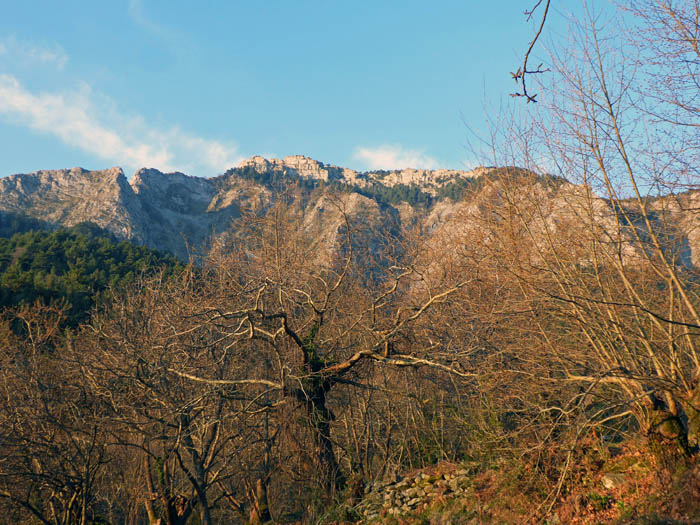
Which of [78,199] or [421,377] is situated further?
[78,199]

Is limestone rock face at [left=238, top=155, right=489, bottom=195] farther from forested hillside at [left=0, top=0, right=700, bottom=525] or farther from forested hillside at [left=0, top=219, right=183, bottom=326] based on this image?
forested hillside at [left=0, top=0, right=700, bottom=525]

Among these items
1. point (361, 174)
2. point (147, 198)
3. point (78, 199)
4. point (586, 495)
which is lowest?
point (586, 495)

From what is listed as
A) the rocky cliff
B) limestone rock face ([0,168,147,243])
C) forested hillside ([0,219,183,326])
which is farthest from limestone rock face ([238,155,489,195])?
forested hillside ([0,219,183,326])

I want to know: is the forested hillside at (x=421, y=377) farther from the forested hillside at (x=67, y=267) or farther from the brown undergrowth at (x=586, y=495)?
the forested hillside at (x=67, y=267)

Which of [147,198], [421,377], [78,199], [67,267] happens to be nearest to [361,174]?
[147,198]

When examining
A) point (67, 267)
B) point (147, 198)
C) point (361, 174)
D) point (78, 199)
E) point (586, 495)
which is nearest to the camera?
point (586, 495)

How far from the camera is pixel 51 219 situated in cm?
9425

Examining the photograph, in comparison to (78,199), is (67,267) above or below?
below

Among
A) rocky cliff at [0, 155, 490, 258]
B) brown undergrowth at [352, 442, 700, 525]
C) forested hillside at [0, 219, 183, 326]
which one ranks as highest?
rocky cliff at [0, 155, 490, 258]

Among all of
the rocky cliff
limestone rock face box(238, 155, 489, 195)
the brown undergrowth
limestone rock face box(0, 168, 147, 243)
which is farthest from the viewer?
limestone rock face box(238, 155, 489, 195)

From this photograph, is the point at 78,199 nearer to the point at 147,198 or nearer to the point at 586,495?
the point at 147,198

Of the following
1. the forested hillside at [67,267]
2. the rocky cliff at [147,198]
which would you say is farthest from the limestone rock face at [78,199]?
the forested hillside at [67,267]

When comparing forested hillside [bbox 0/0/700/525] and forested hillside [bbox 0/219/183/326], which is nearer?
forested hillside [bbox 0/0/700/525]

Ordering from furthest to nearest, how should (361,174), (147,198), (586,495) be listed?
(361,174), (147,198), (586,495)
